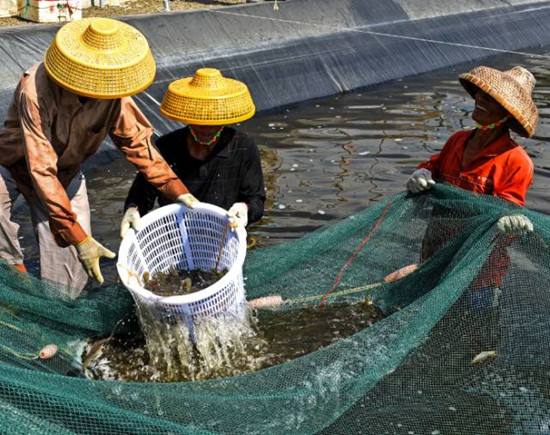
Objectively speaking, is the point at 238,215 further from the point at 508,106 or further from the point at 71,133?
the point at 508,106

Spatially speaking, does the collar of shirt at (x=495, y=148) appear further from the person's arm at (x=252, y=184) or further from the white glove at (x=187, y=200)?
the white glove at (x=187, y=200)

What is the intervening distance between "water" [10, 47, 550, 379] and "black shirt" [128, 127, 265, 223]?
72cm

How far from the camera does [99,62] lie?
12.5 ft

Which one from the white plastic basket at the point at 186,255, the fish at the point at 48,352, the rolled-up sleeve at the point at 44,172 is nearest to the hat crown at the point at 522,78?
the white plastic basket at the point at 186,255

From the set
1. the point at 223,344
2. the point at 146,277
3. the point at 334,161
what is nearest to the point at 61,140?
the point at 146,277

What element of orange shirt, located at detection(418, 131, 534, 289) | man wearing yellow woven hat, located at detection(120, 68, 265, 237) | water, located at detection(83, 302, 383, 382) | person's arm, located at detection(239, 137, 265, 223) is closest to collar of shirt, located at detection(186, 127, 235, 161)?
man wearing yellow woven hat, located at detection(120, 68, 265, 237)

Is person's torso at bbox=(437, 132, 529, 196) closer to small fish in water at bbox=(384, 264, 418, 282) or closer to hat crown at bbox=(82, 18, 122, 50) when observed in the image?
small fish in water at bbox=(384, 264, 418, 282)

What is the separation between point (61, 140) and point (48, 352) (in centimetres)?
107

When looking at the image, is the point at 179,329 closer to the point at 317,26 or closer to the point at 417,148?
the point at 417,148

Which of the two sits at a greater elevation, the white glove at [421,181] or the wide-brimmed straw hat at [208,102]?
the wide-brimmed straw hat at [208,102]

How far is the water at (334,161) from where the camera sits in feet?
20.9

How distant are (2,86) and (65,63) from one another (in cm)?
498

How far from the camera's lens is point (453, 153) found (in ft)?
14.7

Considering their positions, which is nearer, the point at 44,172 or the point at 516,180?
the point at 44,172
